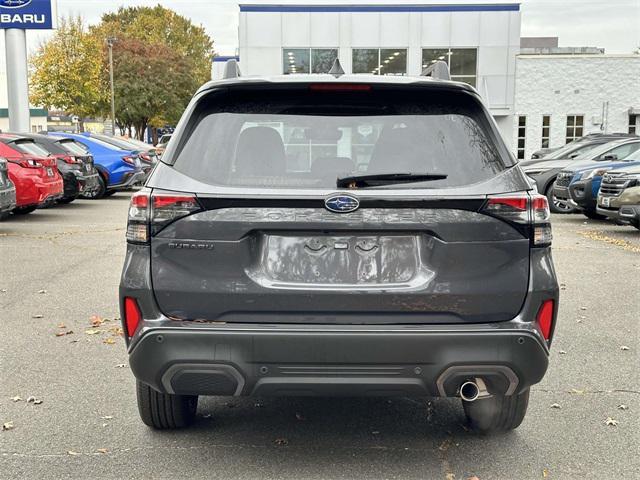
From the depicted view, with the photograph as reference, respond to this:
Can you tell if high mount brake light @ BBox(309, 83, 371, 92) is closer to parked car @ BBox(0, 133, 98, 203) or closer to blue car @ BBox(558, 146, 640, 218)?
blue car @ BBox(558, 146, 640, 218)

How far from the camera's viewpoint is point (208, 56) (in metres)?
85.2

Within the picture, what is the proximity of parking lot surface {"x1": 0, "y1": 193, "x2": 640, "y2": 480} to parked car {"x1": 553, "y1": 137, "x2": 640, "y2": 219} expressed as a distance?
902 cm

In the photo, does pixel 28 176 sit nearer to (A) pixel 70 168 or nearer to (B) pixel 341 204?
(A) pixel 70 168

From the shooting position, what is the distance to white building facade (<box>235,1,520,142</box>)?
3806 cm

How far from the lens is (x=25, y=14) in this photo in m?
23.8

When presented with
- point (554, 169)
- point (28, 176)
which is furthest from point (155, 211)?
point (554, 169)

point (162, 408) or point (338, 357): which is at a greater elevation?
point (338, 357)

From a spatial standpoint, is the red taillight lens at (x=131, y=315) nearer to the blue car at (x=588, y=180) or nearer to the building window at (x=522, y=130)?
the blue car at (x=588, y=180)

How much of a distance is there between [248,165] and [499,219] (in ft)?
3.72

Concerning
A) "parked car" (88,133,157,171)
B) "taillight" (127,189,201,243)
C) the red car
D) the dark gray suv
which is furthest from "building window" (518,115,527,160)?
"taillight" (127,189,201,243)

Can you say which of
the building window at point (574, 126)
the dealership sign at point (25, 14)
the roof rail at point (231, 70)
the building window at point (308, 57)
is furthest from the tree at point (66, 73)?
the roof rail at point (231, 70)

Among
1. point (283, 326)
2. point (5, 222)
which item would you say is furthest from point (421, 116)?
point (5, 222)

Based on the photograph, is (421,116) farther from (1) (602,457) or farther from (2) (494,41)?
(2) (494,41)

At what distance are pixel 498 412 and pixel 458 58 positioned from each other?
36592 millimetres
